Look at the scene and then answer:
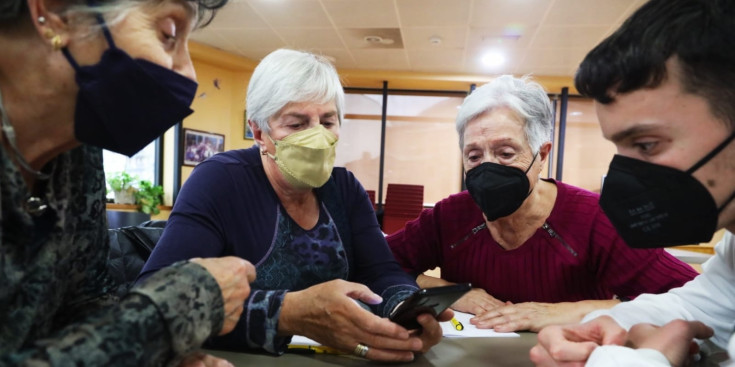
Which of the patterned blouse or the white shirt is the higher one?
the patterned blouse

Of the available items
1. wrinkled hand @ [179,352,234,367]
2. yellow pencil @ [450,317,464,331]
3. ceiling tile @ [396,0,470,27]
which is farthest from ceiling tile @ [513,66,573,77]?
wrinkled hand @ [179,352,234,367]

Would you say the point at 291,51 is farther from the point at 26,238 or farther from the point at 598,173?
the point at 598,173

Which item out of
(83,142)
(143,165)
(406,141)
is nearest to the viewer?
(83,142)

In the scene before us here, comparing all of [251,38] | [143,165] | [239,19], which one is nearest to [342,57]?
[251,38]

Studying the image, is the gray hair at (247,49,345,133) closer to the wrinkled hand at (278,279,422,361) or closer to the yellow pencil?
A: the wrinkled hand at (278,279,422,361)

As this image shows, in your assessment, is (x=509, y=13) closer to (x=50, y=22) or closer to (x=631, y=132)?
(x=631, y=132)

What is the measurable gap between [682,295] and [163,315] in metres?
1.26

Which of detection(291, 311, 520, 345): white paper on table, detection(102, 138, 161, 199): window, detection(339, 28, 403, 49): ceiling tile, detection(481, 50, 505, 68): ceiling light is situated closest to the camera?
detection(291, 311, 520, 345): white paper on table

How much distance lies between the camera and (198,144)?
700 cm

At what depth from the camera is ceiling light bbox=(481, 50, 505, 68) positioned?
637cm

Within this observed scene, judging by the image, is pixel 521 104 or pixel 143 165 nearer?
pixel 521 104

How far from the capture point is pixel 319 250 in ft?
4.57

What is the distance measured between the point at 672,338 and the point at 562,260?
0.72 metres

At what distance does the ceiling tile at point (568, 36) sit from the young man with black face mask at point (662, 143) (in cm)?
491
